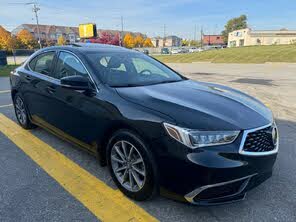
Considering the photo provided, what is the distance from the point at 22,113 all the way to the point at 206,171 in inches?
152

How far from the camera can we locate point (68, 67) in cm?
348

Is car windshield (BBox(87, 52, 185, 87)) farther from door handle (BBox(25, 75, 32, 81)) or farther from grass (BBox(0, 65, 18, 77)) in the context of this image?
grass (BBox(0, 65, 18, 77))

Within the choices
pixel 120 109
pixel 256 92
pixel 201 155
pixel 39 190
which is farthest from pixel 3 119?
pixel 256 92

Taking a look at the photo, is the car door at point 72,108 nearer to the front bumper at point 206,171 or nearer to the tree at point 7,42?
the front bumper at point 206,171

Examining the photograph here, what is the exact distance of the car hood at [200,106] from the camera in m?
2.26

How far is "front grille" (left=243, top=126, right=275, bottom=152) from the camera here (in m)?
2.23

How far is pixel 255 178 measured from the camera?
A: 230cm

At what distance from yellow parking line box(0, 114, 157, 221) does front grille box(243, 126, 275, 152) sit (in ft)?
3.52

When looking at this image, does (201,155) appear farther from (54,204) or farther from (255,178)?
(54,204)

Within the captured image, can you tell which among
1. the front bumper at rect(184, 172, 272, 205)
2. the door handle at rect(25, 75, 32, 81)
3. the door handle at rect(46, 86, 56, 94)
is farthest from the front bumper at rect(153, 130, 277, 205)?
the door handle at rect(25, 75, 32, 81)

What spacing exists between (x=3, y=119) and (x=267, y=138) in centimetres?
524

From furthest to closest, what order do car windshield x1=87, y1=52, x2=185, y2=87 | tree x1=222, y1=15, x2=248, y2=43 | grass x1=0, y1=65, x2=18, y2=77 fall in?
tree x1=222, y1=15, x2=248, y2=43, grass x1=0, y1=65, x2=18, y2=77, car windshield x1=87, y1=52, x2=185, y2=87

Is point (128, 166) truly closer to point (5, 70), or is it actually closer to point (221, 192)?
point (221, 192)

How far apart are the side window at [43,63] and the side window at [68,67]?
26 cm
